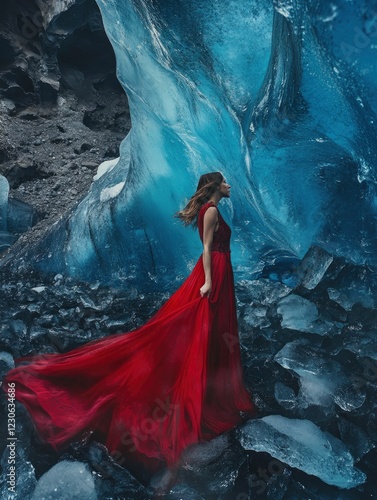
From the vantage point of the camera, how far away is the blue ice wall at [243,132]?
1.96 meters

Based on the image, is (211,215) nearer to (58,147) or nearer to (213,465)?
(213,465)

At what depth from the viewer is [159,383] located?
1896mm

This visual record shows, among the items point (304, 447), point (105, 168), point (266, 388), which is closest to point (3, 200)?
point (105, 168)

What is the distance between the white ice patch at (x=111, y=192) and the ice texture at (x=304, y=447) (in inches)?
61.2

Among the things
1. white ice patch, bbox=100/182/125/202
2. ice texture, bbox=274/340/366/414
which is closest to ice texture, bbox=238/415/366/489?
ice texture, bbox=274/340/366/414

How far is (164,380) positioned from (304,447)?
546mm

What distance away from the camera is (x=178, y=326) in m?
1.91

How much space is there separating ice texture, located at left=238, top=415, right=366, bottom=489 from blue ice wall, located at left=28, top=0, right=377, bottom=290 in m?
0.83

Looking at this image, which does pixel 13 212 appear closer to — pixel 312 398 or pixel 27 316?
pixel 27 316

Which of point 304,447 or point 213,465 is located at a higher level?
point 304,447

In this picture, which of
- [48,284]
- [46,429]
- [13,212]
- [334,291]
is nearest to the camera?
[46,429]

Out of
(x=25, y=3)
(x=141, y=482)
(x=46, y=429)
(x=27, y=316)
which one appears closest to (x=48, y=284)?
(x=27, y=316)

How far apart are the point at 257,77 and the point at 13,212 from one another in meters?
2.00

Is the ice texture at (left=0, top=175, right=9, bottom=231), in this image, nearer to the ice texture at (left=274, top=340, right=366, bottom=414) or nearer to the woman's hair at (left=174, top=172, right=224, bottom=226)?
the woman's hair at (left=174, top=172, right=224, bottom=226)
